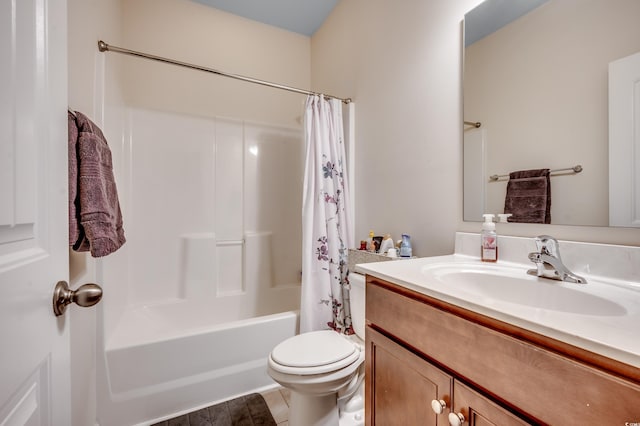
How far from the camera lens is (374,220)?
5.61 feet

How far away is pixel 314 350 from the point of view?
119cm

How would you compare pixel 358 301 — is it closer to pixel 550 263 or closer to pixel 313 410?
pixel 313 410

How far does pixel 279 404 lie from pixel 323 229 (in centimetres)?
99

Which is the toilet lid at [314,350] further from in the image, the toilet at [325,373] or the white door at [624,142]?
the white door at [624,142]

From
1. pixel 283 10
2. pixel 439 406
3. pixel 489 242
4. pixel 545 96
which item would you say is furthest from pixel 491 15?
pixel 283 10

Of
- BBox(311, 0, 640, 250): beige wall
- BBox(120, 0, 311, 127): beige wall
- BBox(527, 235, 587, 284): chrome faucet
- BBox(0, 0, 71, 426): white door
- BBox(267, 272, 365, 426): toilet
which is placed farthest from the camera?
BBox(120, 0, 311, 127): beige wall

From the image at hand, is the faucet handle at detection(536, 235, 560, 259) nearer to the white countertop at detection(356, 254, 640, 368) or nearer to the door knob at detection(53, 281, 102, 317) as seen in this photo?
the white countertop at detection(356, 254, 640, 368)

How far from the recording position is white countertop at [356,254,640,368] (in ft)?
1.35

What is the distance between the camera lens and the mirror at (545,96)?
2.70 feet

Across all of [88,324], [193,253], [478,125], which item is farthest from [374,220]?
[88,324]

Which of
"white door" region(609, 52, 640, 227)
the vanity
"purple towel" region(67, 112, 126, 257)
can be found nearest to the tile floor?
the vanity

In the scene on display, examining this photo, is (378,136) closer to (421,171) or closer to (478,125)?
(421,171)

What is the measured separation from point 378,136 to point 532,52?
81cm

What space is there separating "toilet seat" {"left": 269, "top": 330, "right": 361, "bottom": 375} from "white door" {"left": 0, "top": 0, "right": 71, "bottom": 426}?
2.27 feet
